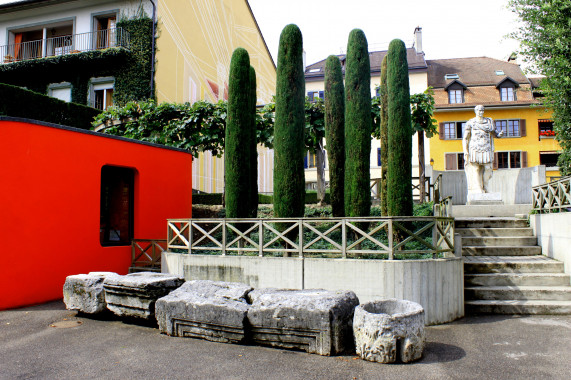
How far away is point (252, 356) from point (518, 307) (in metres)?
4.86

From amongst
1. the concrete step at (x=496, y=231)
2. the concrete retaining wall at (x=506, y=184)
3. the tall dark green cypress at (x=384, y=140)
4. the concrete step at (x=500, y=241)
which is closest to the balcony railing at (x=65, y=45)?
→ the tall dark green cypress at (x=384, y=140)

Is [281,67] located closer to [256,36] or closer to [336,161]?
[336,161]

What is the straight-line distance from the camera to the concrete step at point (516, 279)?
7828 millimetres

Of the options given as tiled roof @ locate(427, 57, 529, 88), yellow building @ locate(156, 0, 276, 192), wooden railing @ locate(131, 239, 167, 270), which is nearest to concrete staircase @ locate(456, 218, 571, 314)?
wooden railing @ locate(131, 239, 167, 270)

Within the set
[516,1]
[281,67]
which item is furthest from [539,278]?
[516,1]

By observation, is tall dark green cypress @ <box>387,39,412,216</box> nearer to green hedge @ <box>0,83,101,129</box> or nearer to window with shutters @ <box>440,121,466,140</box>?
green hedge @ <box>0,83,101,129</box>

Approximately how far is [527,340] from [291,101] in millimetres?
6787

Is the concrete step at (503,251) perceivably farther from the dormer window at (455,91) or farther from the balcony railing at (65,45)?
the dormer window at (455,91)

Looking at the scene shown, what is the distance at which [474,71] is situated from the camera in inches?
1318

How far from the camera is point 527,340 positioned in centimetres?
588

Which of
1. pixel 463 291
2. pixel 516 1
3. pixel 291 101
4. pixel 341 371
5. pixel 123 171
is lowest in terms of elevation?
pixel 341 371

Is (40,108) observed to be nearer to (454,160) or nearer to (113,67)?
(113,67)

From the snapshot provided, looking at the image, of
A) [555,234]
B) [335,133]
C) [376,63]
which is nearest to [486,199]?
[555,234]

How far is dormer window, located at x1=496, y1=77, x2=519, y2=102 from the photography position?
30.3 meters
